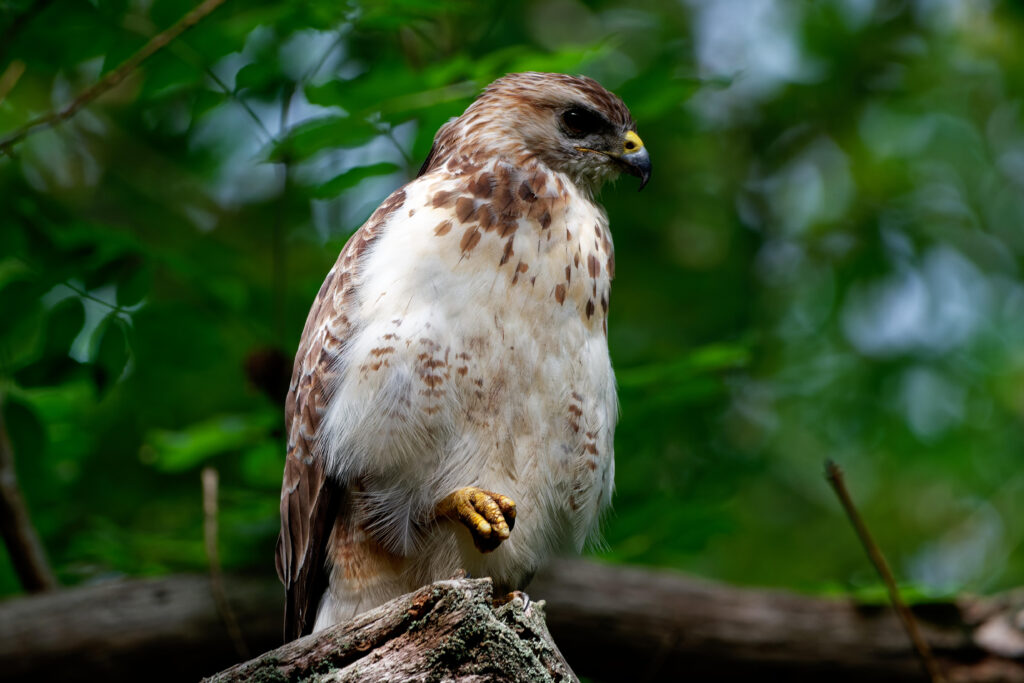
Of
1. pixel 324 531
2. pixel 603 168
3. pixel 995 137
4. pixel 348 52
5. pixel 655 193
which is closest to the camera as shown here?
pixel 324 531

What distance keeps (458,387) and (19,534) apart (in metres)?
2.82

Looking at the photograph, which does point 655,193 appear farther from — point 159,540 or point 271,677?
point 271,677

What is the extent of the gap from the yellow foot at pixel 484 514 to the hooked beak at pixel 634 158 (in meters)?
1.21

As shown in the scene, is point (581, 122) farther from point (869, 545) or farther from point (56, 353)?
point (56, 353)

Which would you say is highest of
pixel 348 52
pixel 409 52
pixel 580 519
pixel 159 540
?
pixel 348 52

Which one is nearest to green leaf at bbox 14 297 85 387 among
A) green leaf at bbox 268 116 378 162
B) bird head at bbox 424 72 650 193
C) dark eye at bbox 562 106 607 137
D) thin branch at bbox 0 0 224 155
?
thin branch at bbox 0 0 224 155

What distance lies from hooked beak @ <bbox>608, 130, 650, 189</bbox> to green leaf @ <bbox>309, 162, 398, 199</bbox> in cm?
97

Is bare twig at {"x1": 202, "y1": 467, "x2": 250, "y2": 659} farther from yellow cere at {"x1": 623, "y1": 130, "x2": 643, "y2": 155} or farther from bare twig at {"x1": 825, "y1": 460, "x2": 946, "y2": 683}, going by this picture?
bare twig at {"x1": 825, "y1": 460, "x2": 946, "y2": 683}

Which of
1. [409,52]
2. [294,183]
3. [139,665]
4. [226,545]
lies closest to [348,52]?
[409,52]

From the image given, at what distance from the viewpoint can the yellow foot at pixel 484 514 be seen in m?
2.74

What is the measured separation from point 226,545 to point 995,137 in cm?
702

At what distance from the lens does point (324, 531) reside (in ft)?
10.4

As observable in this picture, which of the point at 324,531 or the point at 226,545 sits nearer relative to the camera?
the point at 324,531

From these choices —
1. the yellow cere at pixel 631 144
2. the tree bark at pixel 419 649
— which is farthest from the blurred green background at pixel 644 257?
the tree bark at pixel 419 649
